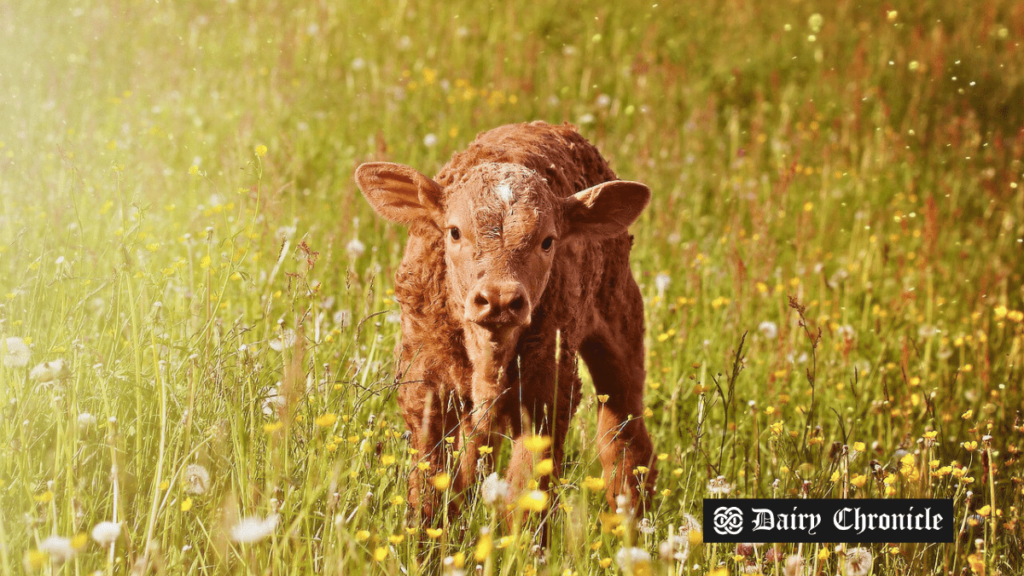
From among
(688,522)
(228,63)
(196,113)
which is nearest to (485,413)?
(688,522)

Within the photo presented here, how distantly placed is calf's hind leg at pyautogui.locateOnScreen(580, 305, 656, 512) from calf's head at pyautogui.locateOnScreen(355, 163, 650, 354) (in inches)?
25.8

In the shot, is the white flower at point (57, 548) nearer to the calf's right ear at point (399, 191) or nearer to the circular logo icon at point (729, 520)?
the calf's right ear at point (399, 191)

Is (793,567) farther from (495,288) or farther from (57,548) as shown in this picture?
(57,548)

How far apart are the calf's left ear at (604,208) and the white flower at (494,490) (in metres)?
1.08

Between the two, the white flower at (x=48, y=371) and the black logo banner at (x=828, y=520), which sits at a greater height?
the white flower at (x=48, y=371)

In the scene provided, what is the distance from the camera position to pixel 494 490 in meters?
2.12

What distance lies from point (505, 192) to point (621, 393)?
1.29m

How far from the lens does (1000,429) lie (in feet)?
13.4

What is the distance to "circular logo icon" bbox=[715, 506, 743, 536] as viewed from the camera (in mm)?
2713

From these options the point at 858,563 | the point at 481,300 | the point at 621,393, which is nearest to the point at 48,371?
the point at 481,300

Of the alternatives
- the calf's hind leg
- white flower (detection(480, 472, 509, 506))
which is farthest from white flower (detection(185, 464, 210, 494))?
the calf's hind leg

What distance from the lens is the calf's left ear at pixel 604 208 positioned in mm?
3066

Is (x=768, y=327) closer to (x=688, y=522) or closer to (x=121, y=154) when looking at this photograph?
(x=688, y=522)

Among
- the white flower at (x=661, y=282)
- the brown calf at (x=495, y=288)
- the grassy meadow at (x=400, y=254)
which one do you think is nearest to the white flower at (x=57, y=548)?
the grassy meadow at (x=400, y=254)
